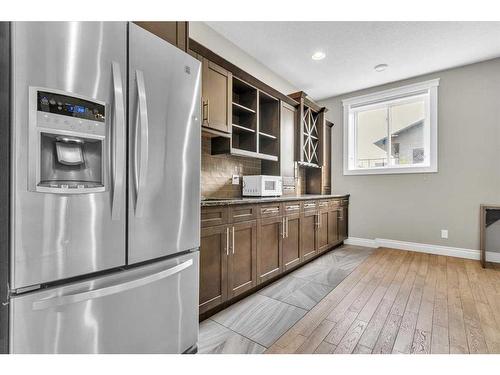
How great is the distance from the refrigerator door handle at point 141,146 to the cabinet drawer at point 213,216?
0.66 metres

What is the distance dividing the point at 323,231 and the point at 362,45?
248cm

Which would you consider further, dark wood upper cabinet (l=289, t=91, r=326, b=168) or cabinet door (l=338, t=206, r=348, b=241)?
cabinet door (l=338, t=206, r=348, b=241)

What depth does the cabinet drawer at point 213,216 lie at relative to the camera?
1857 millimetres

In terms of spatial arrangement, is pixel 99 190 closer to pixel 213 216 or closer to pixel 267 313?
pixel 213 216

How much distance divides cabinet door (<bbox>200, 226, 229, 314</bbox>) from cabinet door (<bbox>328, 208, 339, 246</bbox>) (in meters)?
2.30

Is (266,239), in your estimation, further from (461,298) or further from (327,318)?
(461,298)

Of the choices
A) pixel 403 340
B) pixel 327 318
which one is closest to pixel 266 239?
pixel 327 318

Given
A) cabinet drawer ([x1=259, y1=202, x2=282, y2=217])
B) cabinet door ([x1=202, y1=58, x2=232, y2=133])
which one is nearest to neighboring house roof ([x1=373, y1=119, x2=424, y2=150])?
cabinet drawer ([x1=259, y1=202, x2=282, y2=217])

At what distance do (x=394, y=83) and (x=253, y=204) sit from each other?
11.7 ft

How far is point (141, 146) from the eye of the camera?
1212 mm

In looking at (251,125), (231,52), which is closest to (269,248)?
(251,125)

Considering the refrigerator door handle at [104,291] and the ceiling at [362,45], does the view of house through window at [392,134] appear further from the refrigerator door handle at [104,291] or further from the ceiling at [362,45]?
the refrigerator door handle at [104,291]

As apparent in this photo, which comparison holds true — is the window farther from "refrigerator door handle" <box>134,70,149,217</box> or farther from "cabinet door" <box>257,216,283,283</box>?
"refrigerator door handle" <box>134,70,149,217</box>

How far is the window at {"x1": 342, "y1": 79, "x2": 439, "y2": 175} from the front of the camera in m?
3.93
